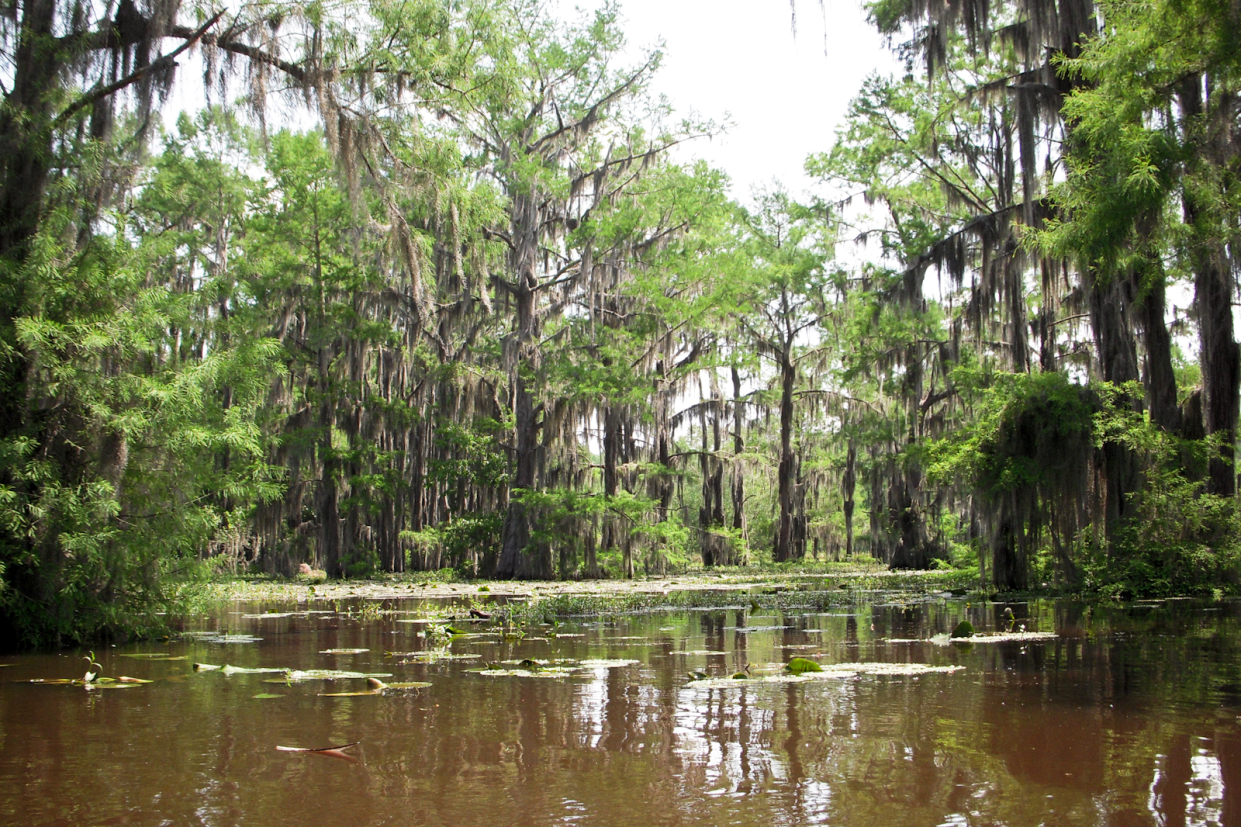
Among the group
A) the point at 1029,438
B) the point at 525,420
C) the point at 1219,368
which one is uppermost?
the point at 525,420

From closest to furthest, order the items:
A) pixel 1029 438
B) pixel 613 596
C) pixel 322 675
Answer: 1. pixel 322 675
2. pixel 1029 438
3. pixel 613 596

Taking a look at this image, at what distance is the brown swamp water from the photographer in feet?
9.35

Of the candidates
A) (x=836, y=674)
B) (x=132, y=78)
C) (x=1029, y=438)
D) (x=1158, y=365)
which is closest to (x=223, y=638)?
(x=132, y=78)

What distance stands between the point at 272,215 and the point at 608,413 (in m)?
9.64

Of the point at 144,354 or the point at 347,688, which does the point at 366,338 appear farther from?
the point at 347,688

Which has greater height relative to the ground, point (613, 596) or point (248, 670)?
point (248, 670)

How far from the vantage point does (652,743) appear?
146 inches

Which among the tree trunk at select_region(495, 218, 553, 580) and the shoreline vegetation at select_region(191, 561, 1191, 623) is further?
the tree trunk at select_region(495, 218, 553, 580)

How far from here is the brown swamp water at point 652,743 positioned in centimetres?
285

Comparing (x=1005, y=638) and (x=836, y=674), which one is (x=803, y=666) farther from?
(x=1005, y=638)

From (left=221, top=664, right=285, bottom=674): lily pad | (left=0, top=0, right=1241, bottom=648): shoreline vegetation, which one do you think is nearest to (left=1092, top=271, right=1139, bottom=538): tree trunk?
(left=0, top=0, right=1241, bottom=648): shoreline vegetation

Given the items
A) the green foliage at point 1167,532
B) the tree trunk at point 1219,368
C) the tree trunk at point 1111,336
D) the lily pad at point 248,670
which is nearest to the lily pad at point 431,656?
the lily pad at point 248,670

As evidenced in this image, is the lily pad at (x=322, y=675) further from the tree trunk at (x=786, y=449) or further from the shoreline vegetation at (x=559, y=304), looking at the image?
the tree trunk at (x=786, y=449)

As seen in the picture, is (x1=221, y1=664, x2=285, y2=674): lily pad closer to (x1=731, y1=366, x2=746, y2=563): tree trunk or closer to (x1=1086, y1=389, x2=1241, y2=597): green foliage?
(x1=1086, y1=389, x2=1241, y2=597): green foliage
